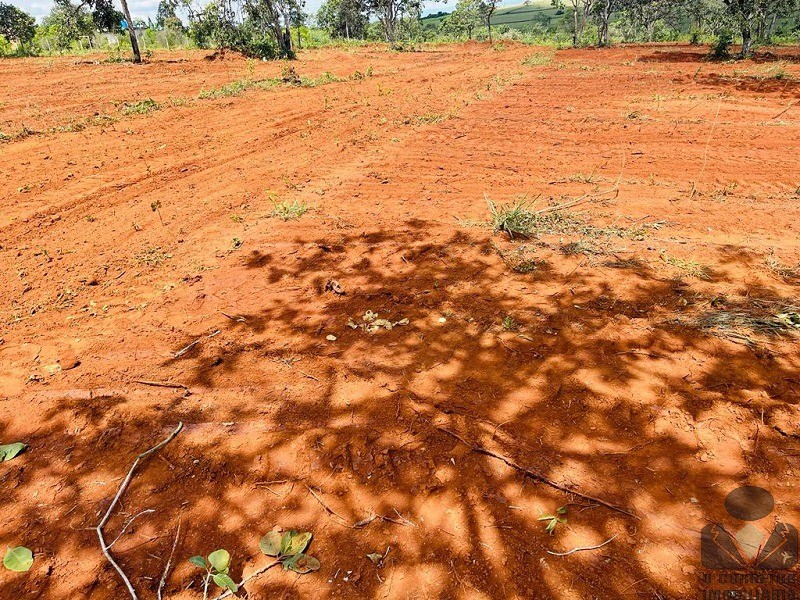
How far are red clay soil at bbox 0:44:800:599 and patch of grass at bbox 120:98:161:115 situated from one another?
9.40ft

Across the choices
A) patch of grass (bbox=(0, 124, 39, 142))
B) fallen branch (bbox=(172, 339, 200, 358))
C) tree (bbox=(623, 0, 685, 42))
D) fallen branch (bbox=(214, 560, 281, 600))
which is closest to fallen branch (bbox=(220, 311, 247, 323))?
fallen branch (bbox=(172, 339, 200, 358))

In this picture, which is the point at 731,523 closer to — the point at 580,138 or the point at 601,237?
the point at 601,237

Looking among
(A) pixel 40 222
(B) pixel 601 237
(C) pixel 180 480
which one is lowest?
(C) pixel 180 480

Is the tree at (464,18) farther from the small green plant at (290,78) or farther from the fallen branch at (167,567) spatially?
the fallen branch at (167,567)

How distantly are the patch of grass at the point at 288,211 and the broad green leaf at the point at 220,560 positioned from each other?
3.71 metres

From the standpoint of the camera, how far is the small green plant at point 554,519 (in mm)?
1810

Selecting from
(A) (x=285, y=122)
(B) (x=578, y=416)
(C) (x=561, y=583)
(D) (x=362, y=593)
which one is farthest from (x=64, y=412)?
(A) (x=285, y=122)

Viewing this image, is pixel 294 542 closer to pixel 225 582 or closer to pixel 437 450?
pixel 225 582

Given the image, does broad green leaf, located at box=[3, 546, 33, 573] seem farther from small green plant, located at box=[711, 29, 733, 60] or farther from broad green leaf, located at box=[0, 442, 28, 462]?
small green plant, located at box=[711, 29, 733, 60]

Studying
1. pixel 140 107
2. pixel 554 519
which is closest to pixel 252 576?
pixel 554 519

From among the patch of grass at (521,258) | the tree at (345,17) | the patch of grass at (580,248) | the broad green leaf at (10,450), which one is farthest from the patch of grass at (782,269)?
the tree at (345,17)

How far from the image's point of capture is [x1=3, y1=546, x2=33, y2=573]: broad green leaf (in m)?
1.76

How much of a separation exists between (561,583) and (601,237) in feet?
11.3

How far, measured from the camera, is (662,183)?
18.6ft
